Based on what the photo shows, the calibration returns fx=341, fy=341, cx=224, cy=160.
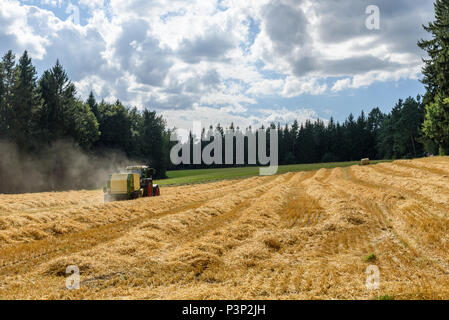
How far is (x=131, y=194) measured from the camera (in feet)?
82.3

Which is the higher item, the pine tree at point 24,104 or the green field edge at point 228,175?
the pine tree at point 24,104

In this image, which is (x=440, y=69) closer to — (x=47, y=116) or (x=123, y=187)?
(x=123, y=187)

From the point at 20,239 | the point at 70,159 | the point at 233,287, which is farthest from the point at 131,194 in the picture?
the point at 70,159

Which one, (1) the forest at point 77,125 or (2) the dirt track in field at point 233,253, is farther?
(1) the forest at point 77,125

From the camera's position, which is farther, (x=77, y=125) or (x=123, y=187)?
(x=77, y=125)

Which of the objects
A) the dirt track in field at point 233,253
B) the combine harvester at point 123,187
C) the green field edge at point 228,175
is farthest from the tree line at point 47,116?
the dirt track in field at point 233,253

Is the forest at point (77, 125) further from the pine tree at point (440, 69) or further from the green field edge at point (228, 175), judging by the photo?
the green field edge at point (228, 175)

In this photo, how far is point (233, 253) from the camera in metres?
9.72

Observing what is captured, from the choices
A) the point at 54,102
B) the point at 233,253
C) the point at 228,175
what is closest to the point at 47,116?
the point at 54,102

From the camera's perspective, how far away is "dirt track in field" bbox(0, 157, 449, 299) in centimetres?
706

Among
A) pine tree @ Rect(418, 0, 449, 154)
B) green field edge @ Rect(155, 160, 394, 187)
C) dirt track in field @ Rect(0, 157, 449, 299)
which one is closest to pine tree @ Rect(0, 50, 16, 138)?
green field edge @ Rect(155, 160, 394, 187)

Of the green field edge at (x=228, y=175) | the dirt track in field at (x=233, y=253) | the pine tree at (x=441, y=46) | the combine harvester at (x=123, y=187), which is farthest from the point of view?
the green field edge at (x=228, y=175)

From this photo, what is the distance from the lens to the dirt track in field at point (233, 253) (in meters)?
7.06

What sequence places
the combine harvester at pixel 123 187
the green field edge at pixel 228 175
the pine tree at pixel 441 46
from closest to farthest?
the combine harvester at pixel 123 187
the pine tree at pixel 441 46
the green field edge at pixel 228 175
